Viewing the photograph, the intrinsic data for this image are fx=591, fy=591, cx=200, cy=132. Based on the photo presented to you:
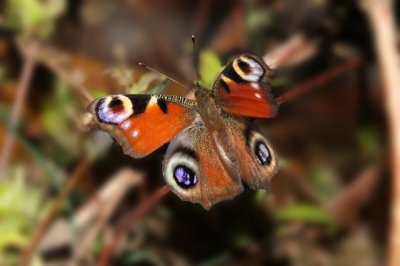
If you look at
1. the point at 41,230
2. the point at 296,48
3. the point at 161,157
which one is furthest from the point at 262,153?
the point at 296,48

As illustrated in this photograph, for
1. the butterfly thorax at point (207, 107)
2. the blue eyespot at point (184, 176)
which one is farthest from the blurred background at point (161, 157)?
the blue eyespot at point (184, 176)

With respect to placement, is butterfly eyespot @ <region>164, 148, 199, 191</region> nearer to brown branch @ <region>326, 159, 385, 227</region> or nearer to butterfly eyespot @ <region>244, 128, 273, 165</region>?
butterfly eyespot @ <region>244, 128, 273, 165</region>

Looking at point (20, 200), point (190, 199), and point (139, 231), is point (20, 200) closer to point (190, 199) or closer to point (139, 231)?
point (139, 231)

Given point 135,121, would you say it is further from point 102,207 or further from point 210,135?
point 102,207

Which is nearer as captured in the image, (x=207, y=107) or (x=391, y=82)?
(x=207, y=107)

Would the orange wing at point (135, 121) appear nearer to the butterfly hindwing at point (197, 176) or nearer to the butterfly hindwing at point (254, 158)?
the butterfly hindwing at point (197, 176)

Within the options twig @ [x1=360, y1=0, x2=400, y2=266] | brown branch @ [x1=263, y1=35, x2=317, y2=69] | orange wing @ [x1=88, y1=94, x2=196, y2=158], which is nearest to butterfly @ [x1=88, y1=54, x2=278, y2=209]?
orange wing @ [x1=88, y1=94, x2=196, y2=158]

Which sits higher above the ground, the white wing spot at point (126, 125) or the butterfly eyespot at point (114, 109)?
the butterfly eyespot at point (114, 109)
